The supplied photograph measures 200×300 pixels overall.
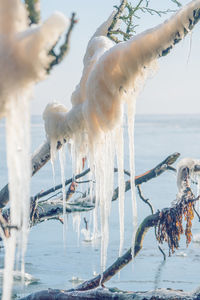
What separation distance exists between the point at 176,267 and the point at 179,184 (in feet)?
13.0

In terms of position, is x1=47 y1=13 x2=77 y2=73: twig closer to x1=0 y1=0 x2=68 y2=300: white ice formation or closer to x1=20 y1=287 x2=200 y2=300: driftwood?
x1=0 y1=0 x2=68 y2=300: white ice formation

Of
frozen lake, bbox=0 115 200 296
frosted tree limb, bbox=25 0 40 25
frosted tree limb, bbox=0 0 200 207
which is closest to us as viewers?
frosted tree limb, bbox=25 0 40 25

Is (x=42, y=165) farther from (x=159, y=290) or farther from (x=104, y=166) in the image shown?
(x=104, y=166)

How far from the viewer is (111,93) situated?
423 centimetres

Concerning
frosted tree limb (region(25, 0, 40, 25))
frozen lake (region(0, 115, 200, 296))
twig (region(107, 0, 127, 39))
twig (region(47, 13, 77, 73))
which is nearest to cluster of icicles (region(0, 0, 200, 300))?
twig (region(47, 13, 77, 73))

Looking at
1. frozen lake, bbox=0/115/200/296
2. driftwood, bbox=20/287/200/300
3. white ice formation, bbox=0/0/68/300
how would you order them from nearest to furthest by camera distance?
white ice formation, bbox=0/0/68/300
driftwood, bbox=20/287/200/300
frozen lake, bbox=0/115/200/296

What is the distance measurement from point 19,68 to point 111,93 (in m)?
1.23

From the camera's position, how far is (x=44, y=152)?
6.41 metres

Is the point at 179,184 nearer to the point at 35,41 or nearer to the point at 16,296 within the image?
the point at 16,296

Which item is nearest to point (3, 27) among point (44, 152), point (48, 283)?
point (44, 152)

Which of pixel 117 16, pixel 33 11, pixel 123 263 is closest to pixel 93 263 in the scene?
pixel 123 263

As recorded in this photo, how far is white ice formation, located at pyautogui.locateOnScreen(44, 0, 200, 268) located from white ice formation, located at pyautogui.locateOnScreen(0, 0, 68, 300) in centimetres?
104

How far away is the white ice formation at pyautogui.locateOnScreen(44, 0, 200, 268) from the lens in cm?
407

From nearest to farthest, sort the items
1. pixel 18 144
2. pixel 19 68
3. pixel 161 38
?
pixel 19 68, pixel 18 144, pixel 161 38
